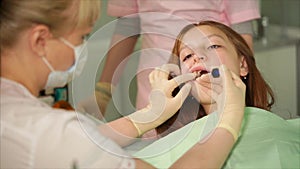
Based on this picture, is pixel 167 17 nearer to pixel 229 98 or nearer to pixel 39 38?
pixel 229 98

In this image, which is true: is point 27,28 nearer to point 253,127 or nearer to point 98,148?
point 98,148

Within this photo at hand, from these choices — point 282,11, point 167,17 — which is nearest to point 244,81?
point 167,17

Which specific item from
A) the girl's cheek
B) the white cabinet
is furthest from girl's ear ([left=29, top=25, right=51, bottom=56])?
the white cabinet

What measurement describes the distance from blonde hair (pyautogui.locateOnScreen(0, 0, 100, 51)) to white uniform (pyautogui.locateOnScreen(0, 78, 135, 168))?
12cm

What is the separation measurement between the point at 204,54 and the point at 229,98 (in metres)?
0.14

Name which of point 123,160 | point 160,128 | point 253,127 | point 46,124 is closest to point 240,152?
point 253,127

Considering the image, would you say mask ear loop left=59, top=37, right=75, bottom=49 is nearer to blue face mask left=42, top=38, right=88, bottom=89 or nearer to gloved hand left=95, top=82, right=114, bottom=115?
blue face mask left=42, top=38, right=88, bottom=89

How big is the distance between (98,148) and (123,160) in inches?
2.1

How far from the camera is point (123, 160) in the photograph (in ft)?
2.86

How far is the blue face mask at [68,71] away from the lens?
3.05 ft

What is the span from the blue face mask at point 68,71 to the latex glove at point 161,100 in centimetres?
21

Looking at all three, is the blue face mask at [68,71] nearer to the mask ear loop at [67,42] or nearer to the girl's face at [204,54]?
the mask ear loop at [67,42]

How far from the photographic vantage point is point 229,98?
1.07m

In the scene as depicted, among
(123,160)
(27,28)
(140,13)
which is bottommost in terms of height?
(123,160)
